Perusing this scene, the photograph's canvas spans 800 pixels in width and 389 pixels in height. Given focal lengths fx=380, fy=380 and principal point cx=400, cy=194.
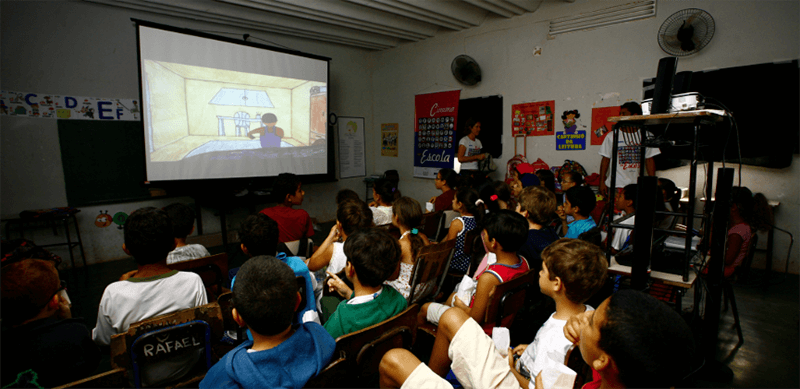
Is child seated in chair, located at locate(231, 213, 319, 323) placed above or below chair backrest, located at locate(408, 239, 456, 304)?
above

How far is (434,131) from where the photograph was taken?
20.9 feet

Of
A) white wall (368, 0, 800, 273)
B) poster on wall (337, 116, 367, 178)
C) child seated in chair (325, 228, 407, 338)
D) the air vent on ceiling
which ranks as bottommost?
child seated in chair (325, 228, 407, 338)

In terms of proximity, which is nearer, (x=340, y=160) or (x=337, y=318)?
(x=337, y=318)

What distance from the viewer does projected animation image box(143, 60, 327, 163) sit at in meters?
4.11

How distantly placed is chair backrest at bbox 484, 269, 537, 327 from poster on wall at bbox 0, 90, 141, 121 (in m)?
4.78

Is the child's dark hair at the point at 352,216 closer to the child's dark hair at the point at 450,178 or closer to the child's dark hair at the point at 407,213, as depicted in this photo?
the child's dark hair at the point at 407,213

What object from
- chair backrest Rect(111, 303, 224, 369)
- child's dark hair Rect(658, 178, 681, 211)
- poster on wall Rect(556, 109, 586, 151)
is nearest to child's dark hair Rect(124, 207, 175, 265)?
chair backrest Rect(111, 303, 224, 369)

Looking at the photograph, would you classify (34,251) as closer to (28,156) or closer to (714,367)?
(28,156)

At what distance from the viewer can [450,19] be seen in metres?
5.33

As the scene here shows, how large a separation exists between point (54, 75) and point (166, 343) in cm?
436

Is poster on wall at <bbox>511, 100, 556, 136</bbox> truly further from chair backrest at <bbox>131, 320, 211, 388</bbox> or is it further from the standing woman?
chair backrest at <bbox>131, 320, 211, 388</bbox>

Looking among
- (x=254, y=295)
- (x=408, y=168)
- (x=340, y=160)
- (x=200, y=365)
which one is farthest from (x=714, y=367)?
(x=340, y=160)

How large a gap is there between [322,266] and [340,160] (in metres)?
4.78

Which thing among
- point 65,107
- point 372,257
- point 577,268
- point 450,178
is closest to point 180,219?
point 372,257
